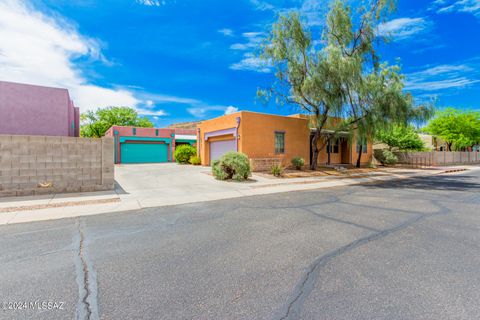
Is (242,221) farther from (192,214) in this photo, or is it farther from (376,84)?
(376,84)

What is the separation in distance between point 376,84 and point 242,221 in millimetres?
16262

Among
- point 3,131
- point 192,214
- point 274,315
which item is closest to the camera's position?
point 274,315

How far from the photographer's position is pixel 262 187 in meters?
11.8

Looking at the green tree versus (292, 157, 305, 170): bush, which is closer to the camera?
(292, 157, 305, 170): bush

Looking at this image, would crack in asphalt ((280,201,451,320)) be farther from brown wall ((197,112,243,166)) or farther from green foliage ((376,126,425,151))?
green foliage ((376,126,425,151))

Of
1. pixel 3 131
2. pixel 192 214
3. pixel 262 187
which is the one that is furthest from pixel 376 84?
pixel 3 131

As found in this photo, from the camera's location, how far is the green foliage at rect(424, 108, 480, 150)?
34.8 m

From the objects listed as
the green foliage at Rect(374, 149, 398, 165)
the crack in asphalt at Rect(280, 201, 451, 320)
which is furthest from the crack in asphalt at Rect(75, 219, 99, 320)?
the green foliage at Rect(374, 149, 398, 165)

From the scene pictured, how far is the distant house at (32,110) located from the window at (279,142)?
44.8ft

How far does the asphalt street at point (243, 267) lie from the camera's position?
2523mm

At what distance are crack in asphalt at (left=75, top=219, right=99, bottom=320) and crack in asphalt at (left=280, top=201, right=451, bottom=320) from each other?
1970 mm

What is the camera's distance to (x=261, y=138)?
58.7 feet

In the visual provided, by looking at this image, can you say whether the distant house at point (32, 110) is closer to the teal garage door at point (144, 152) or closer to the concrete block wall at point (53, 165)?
the concrete block wall at point (53, 165)

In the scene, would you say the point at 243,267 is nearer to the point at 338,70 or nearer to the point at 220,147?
the point at 338,70
